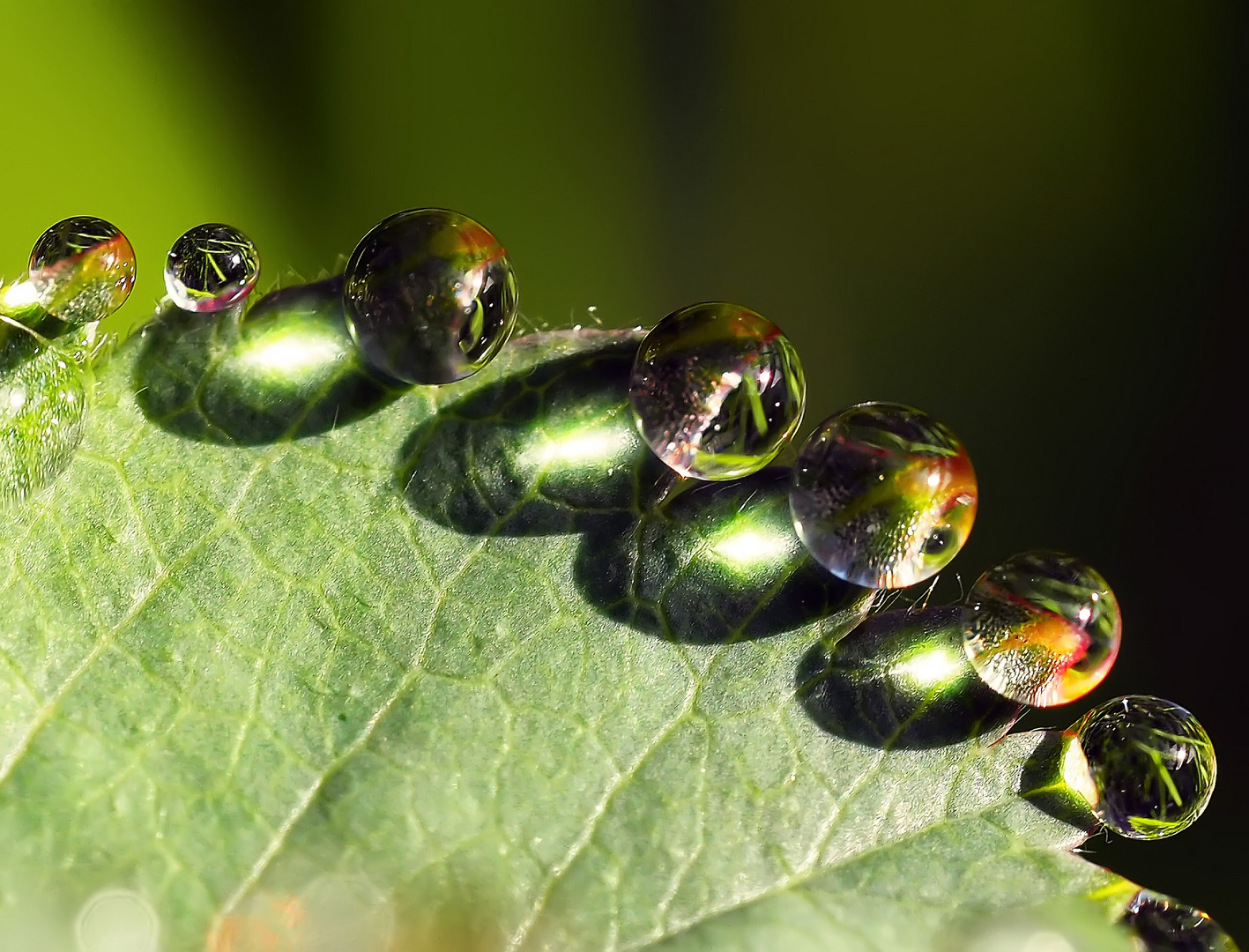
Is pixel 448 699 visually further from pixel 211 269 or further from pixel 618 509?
pixel 211 269

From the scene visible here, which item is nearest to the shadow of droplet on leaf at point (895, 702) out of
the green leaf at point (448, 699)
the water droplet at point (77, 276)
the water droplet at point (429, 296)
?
the green leaf at point (448, 699)

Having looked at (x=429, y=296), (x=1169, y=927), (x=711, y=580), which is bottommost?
Result: (x=1169, y=927)

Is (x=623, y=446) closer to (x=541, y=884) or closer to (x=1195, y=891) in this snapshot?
(x=541, y=884)

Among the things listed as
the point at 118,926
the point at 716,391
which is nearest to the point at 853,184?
the point at 716,391

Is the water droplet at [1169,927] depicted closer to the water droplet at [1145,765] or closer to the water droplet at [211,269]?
the water droplet at [1145,765]

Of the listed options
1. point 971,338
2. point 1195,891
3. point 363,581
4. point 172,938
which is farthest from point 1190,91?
point 172,938

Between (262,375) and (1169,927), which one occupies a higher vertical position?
(262,375)
